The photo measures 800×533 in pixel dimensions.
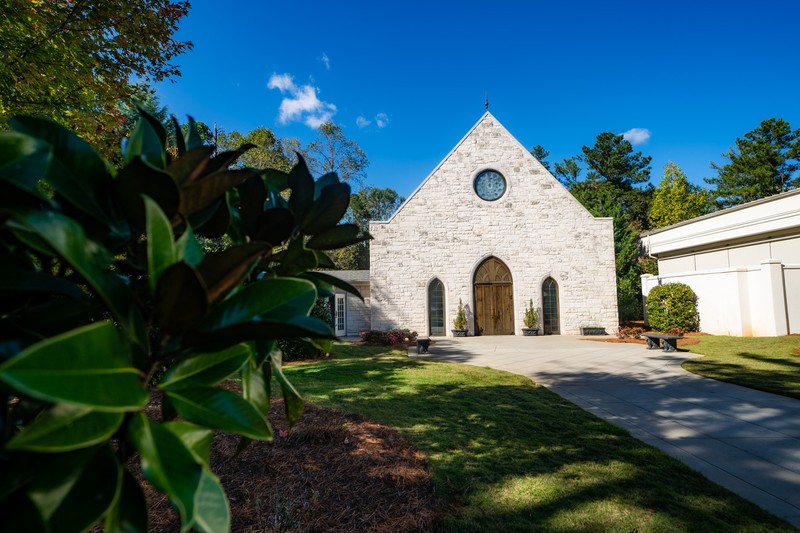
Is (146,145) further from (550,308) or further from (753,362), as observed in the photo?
(550,308)

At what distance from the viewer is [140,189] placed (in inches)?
27.1

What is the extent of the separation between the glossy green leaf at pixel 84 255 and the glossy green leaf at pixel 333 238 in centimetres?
51

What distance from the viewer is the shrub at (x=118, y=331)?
457mm

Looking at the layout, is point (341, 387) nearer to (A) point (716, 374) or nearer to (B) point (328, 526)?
(B) point (328, 526)

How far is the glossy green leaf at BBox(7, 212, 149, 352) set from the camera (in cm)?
51

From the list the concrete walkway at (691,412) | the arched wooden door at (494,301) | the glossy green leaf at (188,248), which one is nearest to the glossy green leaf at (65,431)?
the glossy green leaf at (188,248)

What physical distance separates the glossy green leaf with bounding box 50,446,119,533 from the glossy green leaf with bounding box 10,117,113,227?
15.8 inches

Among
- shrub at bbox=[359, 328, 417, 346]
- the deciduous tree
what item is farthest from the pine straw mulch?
shrub at bbox=[359, 328, 417, 346]

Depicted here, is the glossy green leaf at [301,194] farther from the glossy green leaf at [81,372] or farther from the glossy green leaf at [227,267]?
the glossy green leaf at [81,372]

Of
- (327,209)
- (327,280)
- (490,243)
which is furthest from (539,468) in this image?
(490,243)

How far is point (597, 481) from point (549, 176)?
16.7 m

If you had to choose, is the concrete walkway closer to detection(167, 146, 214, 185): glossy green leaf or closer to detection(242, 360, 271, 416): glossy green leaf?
detection(242, 360, 271, 416): glossy green leaf

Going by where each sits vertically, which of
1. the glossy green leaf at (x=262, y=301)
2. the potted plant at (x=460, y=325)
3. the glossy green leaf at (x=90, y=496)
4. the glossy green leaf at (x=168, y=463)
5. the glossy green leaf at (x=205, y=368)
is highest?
the glossy green leaf at (x=262, y=301)

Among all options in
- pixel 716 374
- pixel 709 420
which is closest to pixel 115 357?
pixel 709 420
